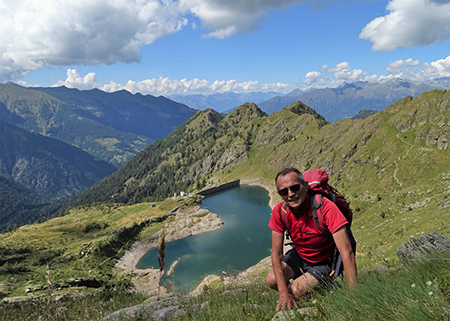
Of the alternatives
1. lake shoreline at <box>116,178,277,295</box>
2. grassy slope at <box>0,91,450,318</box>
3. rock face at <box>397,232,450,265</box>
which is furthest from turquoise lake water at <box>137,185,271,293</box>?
rock face at <box>397,232,450,265</box>

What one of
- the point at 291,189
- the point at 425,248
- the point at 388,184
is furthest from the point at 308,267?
the point at 388,184

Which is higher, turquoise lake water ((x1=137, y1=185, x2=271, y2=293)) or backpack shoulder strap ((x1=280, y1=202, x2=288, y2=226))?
backpack shoulder strap ((x1=280, y1=202, x2=288, y2=226))

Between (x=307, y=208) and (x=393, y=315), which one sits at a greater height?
(x=307, y=208)

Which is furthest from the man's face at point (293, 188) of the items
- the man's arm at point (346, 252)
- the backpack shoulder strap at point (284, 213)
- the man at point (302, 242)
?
the man's arm at point (346, 252)

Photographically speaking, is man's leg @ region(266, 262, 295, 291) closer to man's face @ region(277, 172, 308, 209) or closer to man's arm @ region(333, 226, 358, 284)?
man's arm @ region(333, 226, 358, 284)

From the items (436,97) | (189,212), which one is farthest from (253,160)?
(436,97)

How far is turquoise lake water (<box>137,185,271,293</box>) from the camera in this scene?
197 feet

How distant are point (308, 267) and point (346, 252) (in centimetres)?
147

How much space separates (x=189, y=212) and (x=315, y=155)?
76.9 metres

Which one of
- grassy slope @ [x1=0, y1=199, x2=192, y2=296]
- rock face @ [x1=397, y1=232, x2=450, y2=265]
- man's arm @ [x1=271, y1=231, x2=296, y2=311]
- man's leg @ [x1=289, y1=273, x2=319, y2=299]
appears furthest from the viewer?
grassy slope @ [x1=0, y1=199, x2=192, y2=296]

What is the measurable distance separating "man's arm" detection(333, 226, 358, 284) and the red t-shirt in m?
0.21

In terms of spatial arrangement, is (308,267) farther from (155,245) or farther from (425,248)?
(155,245)

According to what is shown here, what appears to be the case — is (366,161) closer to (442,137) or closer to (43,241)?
(442,137)

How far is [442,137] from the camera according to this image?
216 ft
